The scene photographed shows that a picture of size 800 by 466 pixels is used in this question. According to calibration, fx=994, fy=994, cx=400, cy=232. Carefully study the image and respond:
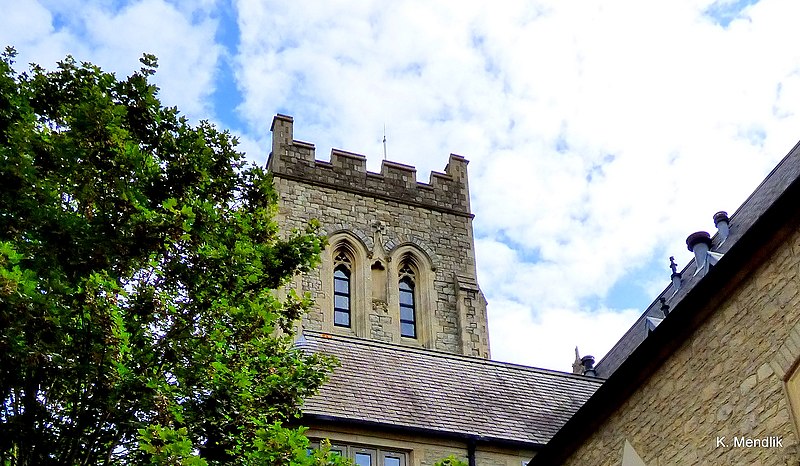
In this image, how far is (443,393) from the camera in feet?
→ 57.3

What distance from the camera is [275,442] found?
33.3ft

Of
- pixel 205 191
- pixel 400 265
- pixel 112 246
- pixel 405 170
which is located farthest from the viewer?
pixel 405 170

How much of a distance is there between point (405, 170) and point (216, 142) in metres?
27.3

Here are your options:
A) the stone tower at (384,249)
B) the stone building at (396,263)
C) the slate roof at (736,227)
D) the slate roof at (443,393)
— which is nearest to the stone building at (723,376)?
the slate roof at (443,393)

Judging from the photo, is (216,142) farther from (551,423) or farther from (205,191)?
(551,423)

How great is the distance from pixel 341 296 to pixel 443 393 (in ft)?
59.5

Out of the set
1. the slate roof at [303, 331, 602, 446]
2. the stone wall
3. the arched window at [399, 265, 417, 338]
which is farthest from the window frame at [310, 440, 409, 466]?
the arched window at [399, 265, 417, 338]

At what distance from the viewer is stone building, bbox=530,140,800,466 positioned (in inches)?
370

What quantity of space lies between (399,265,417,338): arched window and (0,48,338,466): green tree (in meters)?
23.4

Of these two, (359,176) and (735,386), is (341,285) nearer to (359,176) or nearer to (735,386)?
(359,176)

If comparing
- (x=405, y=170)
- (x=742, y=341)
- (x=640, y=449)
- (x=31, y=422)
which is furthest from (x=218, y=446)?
(x=405, y=170)

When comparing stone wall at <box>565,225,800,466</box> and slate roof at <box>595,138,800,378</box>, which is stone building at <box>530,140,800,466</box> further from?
slate roof at <box>595,138,800,378</box>

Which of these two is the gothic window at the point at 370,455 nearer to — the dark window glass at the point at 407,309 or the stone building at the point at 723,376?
the stone building at the point at 723,376

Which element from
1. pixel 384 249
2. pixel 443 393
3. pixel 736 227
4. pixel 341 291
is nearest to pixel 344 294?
pixel 341 291
